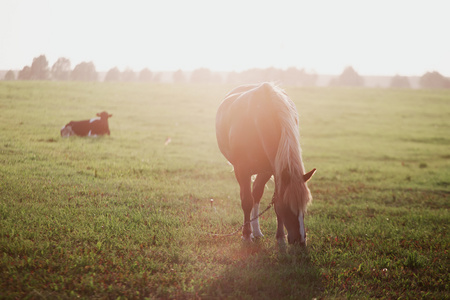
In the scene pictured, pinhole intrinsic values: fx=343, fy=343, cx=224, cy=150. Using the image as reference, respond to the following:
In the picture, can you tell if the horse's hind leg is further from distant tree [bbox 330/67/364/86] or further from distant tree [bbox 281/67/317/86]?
distant tree [bbox 330/67/364/86]

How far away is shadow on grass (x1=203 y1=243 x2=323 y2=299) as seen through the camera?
4121mm

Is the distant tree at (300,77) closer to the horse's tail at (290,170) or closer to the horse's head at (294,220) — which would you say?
the horse's tail at (290,170)

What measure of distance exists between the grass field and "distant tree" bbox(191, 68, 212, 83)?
179 feet

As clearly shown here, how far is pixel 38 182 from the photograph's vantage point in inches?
292

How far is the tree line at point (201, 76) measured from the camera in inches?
412

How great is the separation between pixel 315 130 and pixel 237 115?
918 inches

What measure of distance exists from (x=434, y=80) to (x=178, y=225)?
76.6 metres

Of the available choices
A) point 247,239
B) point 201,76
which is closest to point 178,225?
point 247,239

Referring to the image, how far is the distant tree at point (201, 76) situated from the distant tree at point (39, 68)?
60183 millimetres

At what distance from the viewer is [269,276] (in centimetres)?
450

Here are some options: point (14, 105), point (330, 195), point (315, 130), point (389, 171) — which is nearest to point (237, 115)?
point (330, 195)

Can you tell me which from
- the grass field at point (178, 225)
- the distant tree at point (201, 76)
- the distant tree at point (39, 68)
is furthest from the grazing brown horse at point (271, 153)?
the distant tree at point (201, 76)

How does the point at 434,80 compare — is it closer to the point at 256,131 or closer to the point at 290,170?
the point at 256,131

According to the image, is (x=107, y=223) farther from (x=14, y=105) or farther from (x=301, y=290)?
(x=14, y=105)
